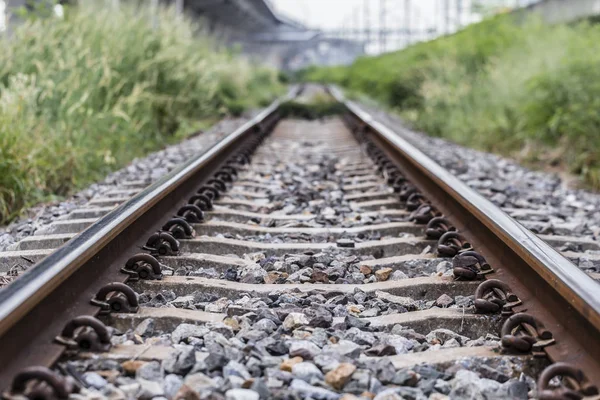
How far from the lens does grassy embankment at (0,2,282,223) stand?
16.6 feet

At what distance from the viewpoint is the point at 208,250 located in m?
3.45

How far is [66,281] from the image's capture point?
233 centimetres

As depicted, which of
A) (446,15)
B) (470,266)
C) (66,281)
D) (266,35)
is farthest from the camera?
(266,35)

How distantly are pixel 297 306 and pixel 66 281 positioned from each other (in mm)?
758

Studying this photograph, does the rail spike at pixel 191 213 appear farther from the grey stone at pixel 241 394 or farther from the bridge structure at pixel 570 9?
the bridge structure at pixel 570 9

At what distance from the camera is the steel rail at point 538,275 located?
203 centimetres

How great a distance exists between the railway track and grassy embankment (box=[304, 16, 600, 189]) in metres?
3.47

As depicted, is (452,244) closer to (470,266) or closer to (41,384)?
(470,266)

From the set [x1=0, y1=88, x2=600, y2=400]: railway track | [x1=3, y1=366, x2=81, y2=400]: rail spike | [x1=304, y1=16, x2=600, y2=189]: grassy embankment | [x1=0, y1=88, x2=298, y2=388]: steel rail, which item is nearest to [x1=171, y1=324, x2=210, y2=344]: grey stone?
[x1=0, y1=88, x2=600, y2=400]: railway track

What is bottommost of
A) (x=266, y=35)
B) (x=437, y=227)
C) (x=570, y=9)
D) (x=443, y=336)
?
(x=443, y=336)

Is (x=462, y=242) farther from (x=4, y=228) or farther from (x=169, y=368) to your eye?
(x=4, y=228)

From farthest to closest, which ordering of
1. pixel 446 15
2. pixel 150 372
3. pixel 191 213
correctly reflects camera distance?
pixel 446 15, pixel 191 213, pixel 150 372

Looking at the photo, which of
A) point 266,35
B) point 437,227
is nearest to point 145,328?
point 437,227

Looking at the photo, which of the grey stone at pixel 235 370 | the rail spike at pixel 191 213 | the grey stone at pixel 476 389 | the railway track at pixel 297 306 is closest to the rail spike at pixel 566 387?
the railway track at pixel 297 306
